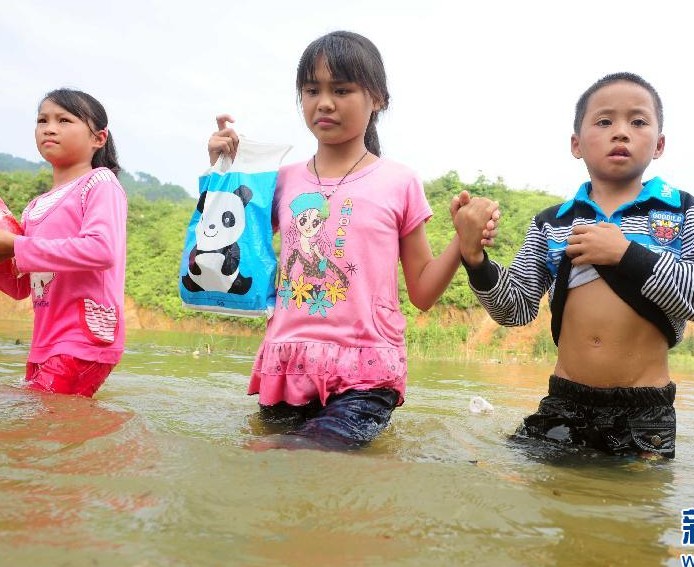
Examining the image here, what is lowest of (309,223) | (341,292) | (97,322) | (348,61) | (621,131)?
(97,322)

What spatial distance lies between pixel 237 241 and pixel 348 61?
2.62ft

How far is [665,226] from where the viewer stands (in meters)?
2.51

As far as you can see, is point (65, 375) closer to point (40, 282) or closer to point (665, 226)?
point (40, 282)

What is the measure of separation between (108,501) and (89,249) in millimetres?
1500

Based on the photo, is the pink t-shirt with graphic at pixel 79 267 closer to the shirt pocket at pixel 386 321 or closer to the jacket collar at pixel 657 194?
the shirt pocket at pixel 386 321

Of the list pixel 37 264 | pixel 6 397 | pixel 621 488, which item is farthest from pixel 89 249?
pixel 621 488

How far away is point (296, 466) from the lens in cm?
171

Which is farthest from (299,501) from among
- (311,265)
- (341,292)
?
(311,265)

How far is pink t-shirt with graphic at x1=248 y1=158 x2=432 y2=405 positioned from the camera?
2412mm

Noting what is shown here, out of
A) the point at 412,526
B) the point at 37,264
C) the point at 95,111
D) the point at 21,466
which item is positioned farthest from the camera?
the point at 95,111

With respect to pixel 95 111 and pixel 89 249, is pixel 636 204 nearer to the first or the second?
pixel 89 249

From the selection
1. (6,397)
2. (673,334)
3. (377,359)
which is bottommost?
(6,397)

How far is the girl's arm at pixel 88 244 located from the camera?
264cm

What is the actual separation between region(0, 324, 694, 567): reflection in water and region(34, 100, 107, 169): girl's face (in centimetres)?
107
